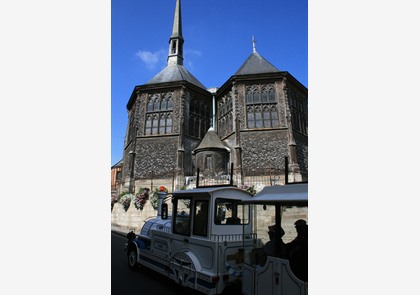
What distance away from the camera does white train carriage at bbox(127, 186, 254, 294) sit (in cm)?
398

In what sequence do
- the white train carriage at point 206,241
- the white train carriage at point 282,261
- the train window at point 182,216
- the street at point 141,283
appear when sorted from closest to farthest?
the white train carriage at point 282,261
the white train carriage at point 206,241
the street at point 141,283
the train window at point 182,216

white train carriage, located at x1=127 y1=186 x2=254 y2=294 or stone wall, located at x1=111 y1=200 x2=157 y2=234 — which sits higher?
white train carriage, located at x1=127 y1=186 x2=254 y2=294

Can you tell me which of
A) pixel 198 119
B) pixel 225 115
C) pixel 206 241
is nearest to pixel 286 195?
pixel 206 241

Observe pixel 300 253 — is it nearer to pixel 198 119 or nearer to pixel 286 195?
pixel 286 195

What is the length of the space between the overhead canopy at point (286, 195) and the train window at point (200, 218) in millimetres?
1100

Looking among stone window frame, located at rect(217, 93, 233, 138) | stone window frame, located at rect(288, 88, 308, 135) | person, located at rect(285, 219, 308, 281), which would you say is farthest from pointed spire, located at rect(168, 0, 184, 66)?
person, located at rect(285, 219, 308, 281)

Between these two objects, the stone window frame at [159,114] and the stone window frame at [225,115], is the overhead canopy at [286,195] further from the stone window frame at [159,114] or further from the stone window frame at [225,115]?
the stone window frame at [159,114]

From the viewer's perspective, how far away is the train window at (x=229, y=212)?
444cm

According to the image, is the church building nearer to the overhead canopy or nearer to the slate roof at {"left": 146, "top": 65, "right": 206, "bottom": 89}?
the slate roof at {"left": 146, "top": 65, "right": 206, "bottom": 89}

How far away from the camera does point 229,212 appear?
185 inches

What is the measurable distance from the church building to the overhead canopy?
14546 mm

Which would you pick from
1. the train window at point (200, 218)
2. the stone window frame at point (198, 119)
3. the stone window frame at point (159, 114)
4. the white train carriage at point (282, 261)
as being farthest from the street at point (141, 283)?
the stone window frame at point (198, 119)

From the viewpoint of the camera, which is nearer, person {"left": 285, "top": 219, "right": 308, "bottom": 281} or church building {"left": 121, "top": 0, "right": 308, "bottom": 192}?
person {"left": 285, "top": 219, "right": 308, "bottom": 281}
